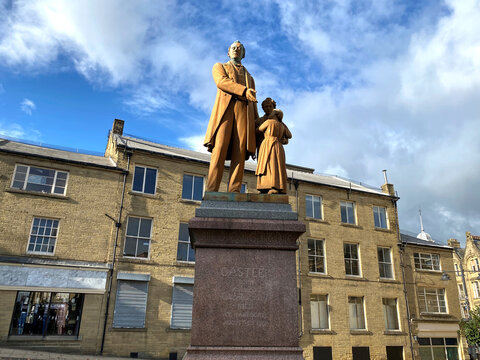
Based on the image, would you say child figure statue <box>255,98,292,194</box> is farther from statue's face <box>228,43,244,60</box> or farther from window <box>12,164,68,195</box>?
window <box>12,164,68,195</box>

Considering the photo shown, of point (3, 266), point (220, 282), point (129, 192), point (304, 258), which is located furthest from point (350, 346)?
point (220, 282)

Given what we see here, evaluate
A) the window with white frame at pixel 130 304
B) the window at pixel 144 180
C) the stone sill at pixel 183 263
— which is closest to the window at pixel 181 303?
the stone sill at pixel 183 263

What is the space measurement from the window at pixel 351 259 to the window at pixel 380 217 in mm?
3004

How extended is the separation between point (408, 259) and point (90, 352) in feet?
73.4

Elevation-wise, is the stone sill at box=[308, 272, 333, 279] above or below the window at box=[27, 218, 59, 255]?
below

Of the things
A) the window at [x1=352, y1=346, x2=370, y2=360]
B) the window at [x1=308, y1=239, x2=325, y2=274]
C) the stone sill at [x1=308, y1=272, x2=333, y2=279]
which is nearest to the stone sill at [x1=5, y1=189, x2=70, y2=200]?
the window at [x1=308, y1=239, x2=325, y2=274]

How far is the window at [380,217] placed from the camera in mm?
28261

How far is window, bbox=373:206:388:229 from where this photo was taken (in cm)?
2826

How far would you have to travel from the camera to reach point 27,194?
1956 centimetres

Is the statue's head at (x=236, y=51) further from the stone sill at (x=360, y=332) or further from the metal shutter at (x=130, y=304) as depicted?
the stone sill at (x=360, y=332)

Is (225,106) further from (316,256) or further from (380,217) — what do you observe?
(380,217)

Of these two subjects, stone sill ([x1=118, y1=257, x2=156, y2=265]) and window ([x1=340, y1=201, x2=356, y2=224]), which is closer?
stone sill ([x1=118, y1=257, x2=156, y2=265])

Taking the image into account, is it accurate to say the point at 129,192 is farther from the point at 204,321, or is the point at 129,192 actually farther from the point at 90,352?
the point at 204,321

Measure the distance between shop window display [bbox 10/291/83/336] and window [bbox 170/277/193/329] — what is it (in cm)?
477
